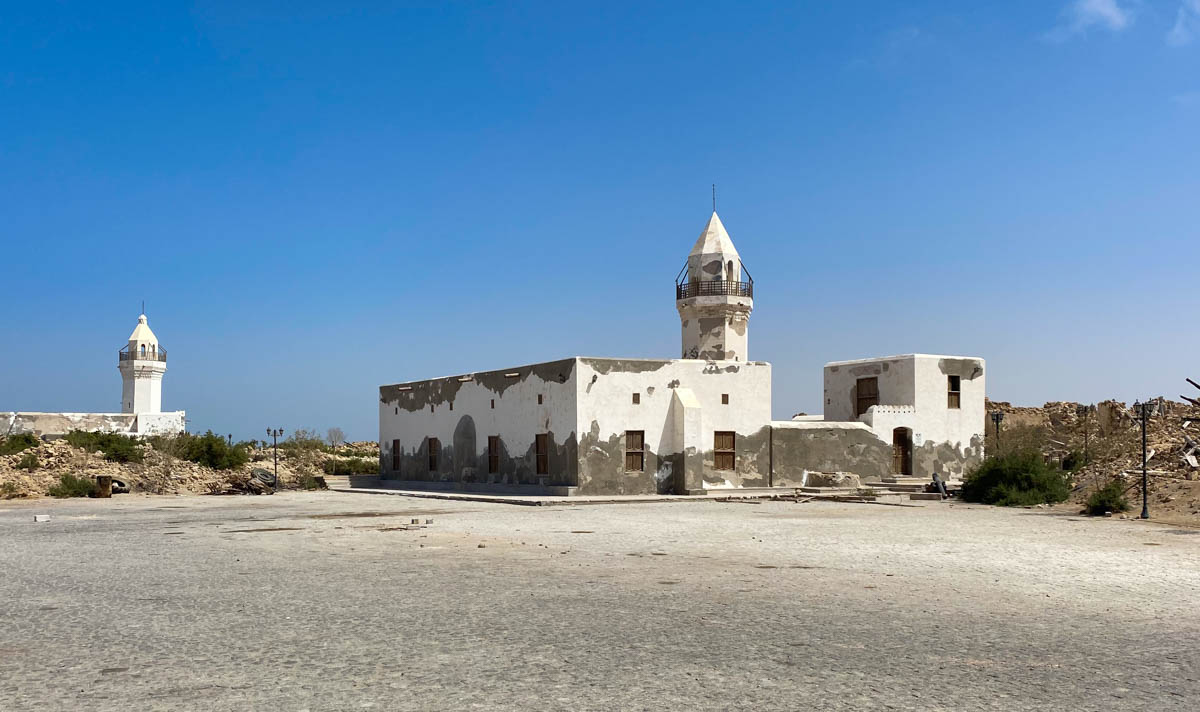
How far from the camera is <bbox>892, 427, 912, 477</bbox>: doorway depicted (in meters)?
31.5

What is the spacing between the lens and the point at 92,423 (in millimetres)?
52000

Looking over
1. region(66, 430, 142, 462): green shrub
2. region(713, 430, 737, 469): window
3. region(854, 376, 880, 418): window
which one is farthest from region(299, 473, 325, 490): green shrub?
region(854, 376, 880, 418): window

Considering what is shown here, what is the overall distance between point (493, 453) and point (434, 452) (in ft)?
14.5

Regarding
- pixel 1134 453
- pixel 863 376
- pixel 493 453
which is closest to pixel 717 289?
pixel 863 376

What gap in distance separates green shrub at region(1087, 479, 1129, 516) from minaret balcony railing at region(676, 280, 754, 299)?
15.7 m

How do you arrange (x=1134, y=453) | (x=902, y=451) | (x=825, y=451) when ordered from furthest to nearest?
(x=902, y=451)
(x=825, y=451)
(x=1134, y=453)

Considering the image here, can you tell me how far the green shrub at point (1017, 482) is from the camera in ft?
76.2

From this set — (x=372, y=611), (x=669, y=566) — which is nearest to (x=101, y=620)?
(x=372, y=611)

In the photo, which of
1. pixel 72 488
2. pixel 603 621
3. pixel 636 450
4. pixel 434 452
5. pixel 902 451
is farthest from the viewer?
pixel 434 452

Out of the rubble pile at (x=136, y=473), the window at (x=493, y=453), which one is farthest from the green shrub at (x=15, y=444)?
the window at (x=493, y=453)

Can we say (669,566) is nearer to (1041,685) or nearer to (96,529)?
(1041,685)

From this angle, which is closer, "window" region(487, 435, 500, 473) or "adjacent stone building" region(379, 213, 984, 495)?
"adjacent stone building" region(379, 213, 984, 495)

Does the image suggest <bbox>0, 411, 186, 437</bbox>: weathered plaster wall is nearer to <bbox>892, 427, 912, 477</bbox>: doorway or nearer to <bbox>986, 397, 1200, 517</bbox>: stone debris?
<bbox>892, 427, 912, 477</bbox>: doorway

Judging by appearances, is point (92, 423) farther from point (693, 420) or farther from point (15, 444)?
point (693, 420)
